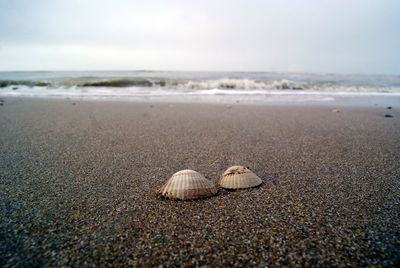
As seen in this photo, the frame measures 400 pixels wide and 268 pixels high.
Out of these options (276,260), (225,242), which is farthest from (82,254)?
(276,260)

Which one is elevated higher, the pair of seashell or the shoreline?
the shoreline

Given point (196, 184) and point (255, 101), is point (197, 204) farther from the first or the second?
point (255, 101)

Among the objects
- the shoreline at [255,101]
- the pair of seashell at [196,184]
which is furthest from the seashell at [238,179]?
the shoreline at [255,101]

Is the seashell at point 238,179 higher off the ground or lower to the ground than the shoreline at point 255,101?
lower

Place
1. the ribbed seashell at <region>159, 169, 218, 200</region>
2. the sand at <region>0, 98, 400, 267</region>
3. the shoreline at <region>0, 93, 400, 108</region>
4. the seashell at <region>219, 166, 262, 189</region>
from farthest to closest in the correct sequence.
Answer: the shoreline at <region>0, 93, 400, 108</region>
the seashell at <region>219, 166, 262, 189</region>
the ribbed seashell at <region>159, 169, 218, 200</region>
the sand at <region>0, 98, 400, 267</region>

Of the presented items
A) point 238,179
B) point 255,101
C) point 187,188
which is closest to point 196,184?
point 187,188

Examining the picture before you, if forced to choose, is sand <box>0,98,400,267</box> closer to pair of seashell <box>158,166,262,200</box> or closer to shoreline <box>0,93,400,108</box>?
pair of seashell <box>158,166,262,200</box>

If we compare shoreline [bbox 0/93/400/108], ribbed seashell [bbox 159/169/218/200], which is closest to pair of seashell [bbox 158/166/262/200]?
ribbed seashell [bbox 159/169/218/200]

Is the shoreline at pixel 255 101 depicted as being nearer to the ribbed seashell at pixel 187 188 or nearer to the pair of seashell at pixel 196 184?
the pair of seashell at pixel 196 184
